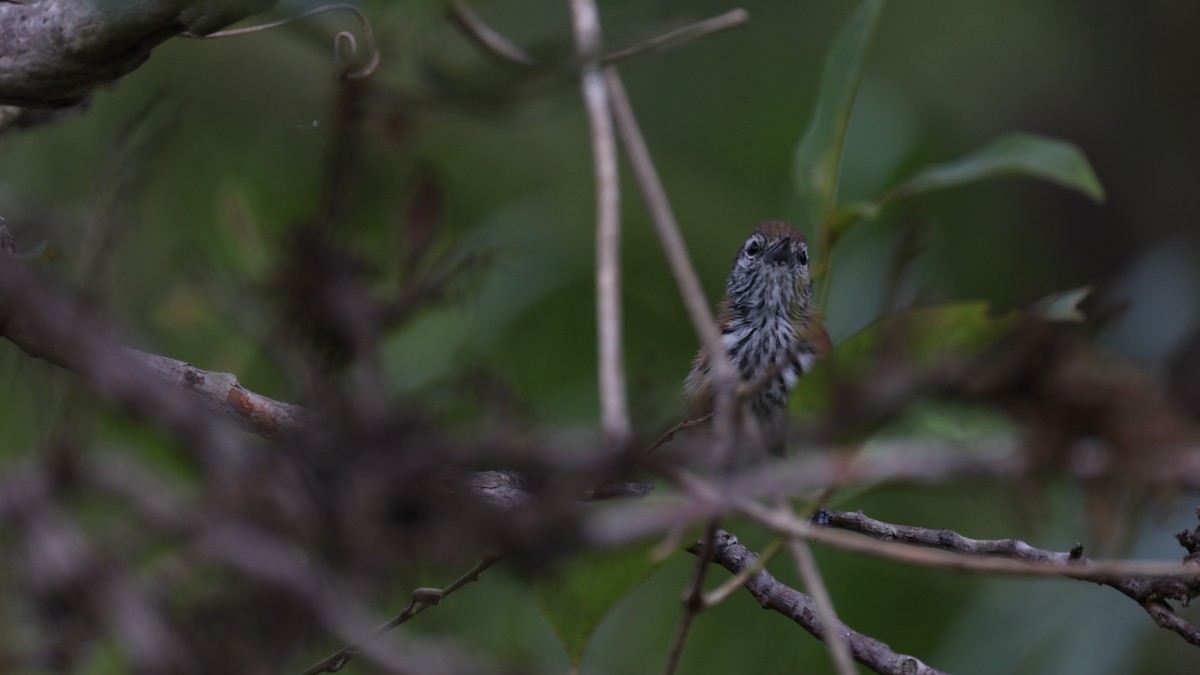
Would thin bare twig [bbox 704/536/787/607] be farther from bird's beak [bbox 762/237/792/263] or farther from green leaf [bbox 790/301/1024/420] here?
bird's beak [bbox 762/237/792/263]

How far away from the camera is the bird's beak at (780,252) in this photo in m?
3.31

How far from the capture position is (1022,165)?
2129 millimetres

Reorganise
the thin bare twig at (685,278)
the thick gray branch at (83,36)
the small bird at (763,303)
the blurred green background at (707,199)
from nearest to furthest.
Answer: the thin bare twig at (685,278) → the thick gray branch at (83,36) → the blurred green background at (707,199) → the small bird at (763,303)

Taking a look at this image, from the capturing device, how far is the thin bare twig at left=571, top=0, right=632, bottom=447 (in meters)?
1.04

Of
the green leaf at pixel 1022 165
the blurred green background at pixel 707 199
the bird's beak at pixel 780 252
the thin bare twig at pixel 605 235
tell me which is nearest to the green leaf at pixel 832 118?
the green leaf at pixel 1022 165

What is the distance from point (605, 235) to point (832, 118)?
1.12 meters

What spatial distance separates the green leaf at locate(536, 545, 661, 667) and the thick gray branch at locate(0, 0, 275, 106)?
0.76 meters

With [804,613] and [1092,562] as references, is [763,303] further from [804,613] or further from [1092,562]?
[1092,562]

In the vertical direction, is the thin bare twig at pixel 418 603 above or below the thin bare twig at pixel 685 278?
below

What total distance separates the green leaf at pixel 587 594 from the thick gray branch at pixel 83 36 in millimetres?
758

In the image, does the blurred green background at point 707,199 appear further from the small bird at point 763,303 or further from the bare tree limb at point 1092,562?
the bare tree limb at point 1092,562

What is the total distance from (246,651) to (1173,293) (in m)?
4.57

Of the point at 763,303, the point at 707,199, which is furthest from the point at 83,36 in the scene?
the point at 707,199

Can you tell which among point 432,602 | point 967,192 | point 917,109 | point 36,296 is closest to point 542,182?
point 917,109
